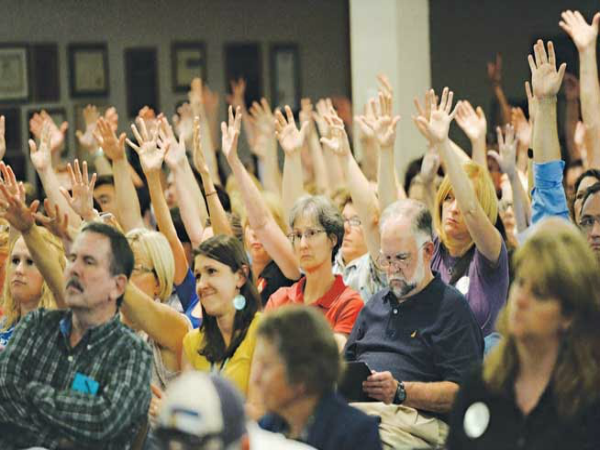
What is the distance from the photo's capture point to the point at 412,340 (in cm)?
388

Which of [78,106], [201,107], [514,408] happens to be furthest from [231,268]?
[78,106]

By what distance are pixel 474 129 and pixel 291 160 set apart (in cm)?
91

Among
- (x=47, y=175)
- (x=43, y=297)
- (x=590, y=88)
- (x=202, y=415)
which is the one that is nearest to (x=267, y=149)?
(x=47, y=175)

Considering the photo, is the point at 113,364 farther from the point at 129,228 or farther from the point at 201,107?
the point at 201,107

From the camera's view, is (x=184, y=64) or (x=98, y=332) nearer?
(x=98, y=332)

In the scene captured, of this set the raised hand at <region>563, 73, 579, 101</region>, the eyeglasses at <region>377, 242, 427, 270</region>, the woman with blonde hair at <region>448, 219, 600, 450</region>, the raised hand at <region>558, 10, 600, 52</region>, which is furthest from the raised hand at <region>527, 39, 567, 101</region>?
the raised hand at <region>563, 73, 579, 101</region>

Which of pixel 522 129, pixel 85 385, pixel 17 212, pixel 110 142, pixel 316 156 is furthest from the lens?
pixel 316 156

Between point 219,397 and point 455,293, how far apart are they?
166 cm

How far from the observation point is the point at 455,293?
3.87 meters

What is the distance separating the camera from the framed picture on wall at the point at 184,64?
9.80 metres

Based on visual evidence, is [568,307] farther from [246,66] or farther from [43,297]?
[246,66]

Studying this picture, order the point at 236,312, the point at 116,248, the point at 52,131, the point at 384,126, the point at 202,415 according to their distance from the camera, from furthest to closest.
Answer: the point at 52,131, the point at 384,126, the point at 236,312, the point at 116,248, the point at 202,415

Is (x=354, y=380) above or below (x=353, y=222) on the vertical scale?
below

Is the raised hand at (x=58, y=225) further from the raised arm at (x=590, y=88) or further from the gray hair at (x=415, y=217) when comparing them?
the raised arm at (x=590, y=88)
